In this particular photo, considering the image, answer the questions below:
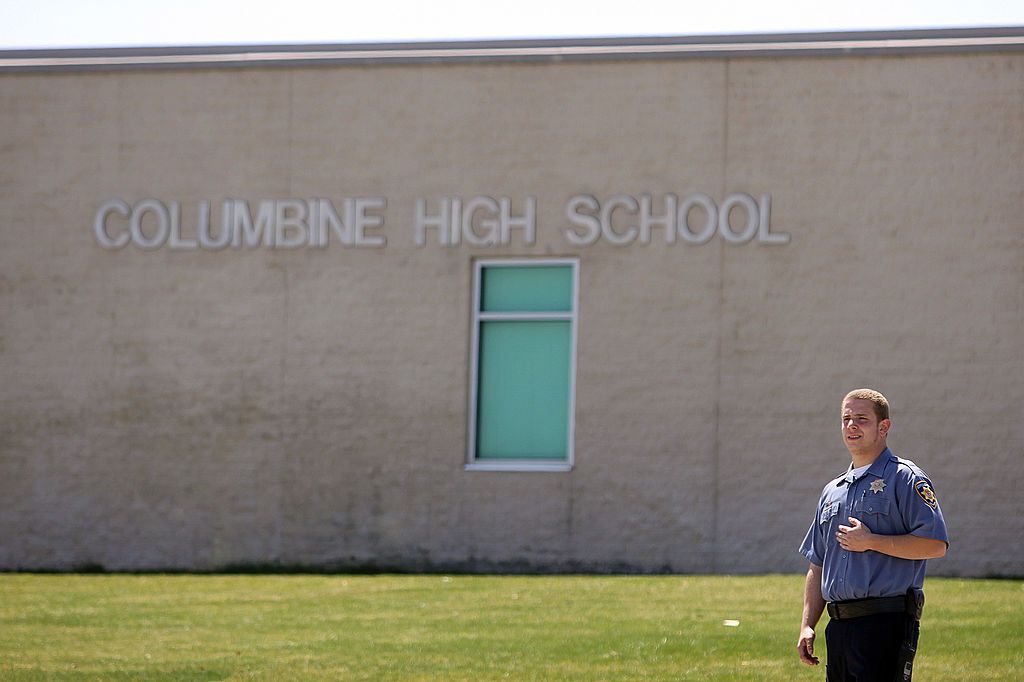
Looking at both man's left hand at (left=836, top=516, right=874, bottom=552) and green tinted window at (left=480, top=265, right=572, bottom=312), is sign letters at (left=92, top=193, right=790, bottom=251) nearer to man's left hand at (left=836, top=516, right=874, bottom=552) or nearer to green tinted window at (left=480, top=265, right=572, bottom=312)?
green tinted window at (left=480, top=265, right=572, bottom=312)

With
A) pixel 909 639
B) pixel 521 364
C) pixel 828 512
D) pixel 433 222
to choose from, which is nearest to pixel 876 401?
pixel 828 512

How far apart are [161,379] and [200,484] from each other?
121 centimetres

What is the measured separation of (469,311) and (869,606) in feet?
35.6

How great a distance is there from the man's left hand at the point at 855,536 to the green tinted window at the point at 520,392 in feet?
34.7

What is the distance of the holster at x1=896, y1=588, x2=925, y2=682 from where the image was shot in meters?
5.85

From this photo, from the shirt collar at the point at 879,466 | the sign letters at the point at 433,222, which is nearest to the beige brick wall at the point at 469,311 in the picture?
the sign letters at the point at 433,222

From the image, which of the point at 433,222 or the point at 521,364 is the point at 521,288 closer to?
the point at 521,364

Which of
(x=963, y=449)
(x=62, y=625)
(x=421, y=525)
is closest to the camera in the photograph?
(x=62, y=625)

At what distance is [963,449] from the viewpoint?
1555cm

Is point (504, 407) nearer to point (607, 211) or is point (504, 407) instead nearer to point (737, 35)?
point (607, 211)

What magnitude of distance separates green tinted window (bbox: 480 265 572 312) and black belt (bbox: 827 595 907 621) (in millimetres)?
10638

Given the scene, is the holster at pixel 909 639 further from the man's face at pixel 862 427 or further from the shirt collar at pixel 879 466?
the man's face at pixel 862 427

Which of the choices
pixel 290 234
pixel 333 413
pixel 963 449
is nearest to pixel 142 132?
pixel 290 234

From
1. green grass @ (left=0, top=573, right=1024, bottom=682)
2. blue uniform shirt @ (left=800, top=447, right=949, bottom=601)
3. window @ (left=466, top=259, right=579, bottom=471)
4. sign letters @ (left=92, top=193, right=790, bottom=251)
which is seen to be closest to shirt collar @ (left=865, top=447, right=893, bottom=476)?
blue uniform shirt @ (left=800, top=447, right=949, bottom=601)
